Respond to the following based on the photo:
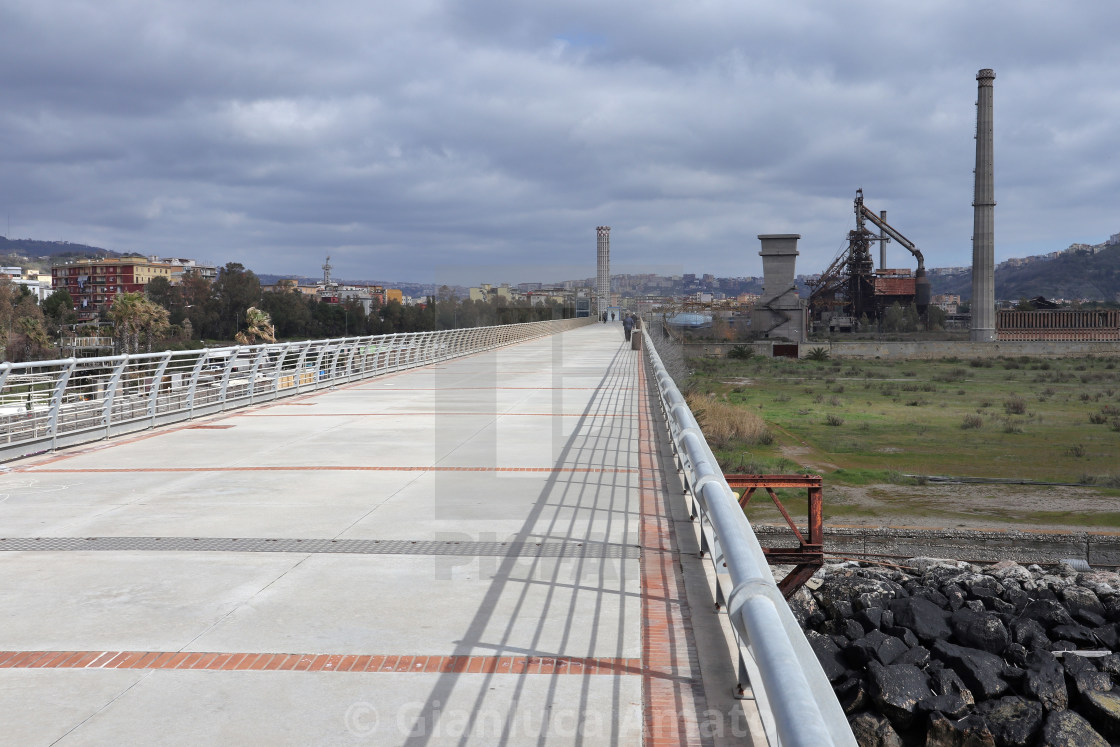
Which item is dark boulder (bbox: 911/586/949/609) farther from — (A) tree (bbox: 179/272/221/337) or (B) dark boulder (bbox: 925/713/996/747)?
(A) tree (bbox: 179/272/221/337)

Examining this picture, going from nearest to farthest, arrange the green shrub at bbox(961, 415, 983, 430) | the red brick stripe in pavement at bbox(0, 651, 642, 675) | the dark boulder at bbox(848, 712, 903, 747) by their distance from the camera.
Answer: the red brick stripe in pavement at bbox(0, 651, 642, 675)
the dark boulder at bbox(848, 712, 903, 747)
the green shrub at bbox(961, 415, 983, 430)

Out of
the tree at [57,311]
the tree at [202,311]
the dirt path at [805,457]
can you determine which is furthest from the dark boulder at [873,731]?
the tree at [202,311]

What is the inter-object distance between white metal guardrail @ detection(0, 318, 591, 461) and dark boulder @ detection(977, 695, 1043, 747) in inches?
411

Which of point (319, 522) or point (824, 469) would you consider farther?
point (824, 469)

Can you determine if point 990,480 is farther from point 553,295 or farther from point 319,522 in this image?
point 553,295

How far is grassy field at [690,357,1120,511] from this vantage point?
24.2 metres

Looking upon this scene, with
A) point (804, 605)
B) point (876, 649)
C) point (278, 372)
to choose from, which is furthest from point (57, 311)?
point (876, 649)

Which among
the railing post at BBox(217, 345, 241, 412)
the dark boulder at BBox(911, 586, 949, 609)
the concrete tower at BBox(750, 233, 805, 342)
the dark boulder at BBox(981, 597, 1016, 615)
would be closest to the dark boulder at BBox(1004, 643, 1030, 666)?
the dark boulder at BBox(911, 586, 949, 609)

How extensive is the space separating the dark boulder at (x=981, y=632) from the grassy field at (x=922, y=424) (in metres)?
9.96

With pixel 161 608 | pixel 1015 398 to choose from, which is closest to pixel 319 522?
pixel 161 608

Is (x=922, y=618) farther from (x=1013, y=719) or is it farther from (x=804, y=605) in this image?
(x=1013, y=719)

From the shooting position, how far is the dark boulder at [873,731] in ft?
24.8

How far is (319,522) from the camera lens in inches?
308

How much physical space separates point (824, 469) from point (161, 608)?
20.7m
